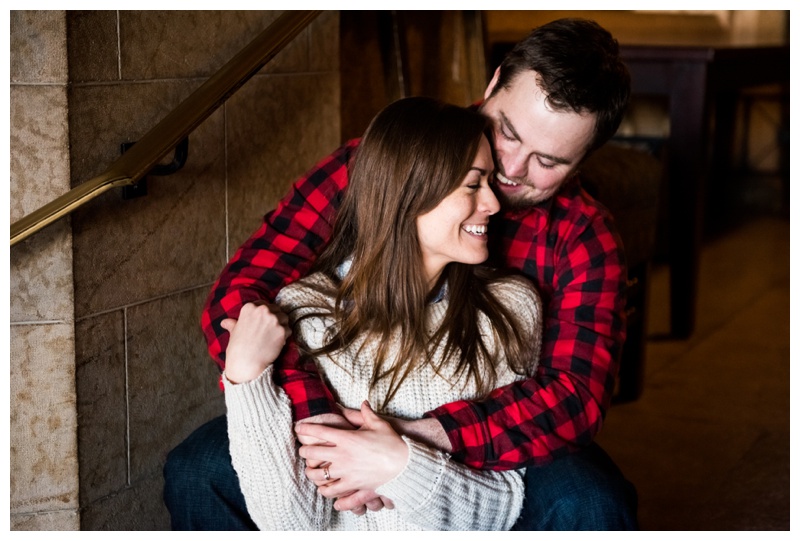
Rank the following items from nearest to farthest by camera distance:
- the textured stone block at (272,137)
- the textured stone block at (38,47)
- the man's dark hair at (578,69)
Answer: the textured stone block at (38,47) < the man's dark hair at (578,69) < the textured stone block at (272,137)

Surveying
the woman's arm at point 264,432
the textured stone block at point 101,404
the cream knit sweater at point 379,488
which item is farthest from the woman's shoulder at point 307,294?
the textured stone block at point 101,404

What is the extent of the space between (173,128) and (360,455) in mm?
611

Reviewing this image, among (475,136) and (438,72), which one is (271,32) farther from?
(438,72)

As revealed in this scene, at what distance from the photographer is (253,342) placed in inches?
62.1

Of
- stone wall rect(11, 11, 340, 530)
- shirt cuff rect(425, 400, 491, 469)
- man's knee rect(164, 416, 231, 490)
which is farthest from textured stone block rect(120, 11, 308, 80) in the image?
shirt cuff rect(425, 400, 491, 469)

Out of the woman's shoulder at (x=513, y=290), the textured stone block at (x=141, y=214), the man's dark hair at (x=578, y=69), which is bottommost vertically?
the woman's shoulder at (x=513, y=290)

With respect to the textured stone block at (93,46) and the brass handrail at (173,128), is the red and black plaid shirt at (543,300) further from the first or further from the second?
the textured stone block at (93,46)

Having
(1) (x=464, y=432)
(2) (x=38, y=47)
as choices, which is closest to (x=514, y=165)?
(1) (x=464, y=432)

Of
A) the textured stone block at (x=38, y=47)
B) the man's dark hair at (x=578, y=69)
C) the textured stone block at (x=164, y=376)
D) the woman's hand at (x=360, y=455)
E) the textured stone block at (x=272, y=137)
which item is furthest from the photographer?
the textured stone block at (x=272, y=137)

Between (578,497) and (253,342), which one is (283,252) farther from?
(578,497)

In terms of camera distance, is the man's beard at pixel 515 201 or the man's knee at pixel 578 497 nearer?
the man's knee at pixel 578 497

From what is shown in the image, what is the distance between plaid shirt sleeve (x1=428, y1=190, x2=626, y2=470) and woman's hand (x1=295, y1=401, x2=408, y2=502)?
107mm

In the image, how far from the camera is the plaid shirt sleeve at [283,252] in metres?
1.71

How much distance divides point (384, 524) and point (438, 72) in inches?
75.3
